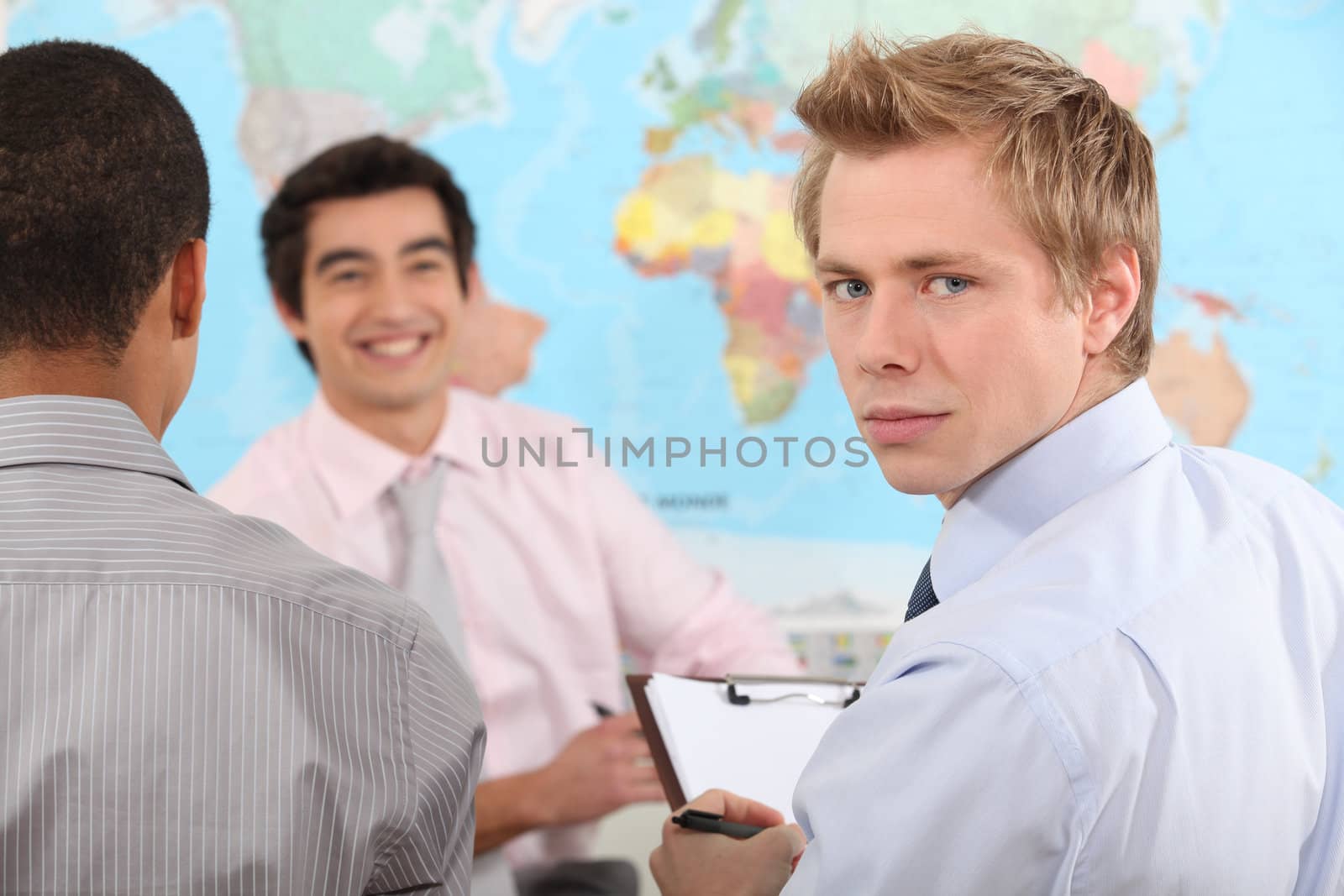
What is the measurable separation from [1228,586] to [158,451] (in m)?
0.86

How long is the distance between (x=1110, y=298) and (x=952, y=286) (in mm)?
159

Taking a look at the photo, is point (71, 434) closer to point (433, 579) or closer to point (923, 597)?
point (923, 597)

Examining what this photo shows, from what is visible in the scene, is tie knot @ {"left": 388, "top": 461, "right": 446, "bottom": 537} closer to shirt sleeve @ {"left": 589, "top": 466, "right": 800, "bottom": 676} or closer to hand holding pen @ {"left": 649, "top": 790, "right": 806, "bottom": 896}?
shirt sleeve @ {"left": 589, "top": 466, "right": 800, "bottom": 676}

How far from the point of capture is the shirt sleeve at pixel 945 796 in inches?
33.1

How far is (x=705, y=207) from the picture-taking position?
7.88 feet

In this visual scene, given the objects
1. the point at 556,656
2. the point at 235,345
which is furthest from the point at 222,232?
the point at 556,656

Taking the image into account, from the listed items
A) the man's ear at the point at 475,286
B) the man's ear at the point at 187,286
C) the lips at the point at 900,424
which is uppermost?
the man's ear at the point at 475,286

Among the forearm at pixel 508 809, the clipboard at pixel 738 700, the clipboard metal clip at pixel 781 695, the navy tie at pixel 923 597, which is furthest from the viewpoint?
the forearm at pixel 508 809

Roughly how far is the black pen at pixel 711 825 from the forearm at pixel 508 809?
0.95 meters

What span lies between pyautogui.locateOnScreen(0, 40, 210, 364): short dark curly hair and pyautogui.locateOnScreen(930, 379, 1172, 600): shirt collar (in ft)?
2.45

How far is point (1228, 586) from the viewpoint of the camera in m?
0.95

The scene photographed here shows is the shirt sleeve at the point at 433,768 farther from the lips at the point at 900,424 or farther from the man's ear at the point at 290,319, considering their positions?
the man's ear at the point at 290,319

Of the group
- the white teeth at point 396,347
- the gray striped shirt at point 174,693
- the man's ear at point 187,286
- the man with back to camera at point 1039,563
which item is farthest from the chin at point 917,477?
the white teeth at point 396,347

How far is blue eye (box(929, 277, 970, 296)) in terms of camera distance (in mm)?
1104
